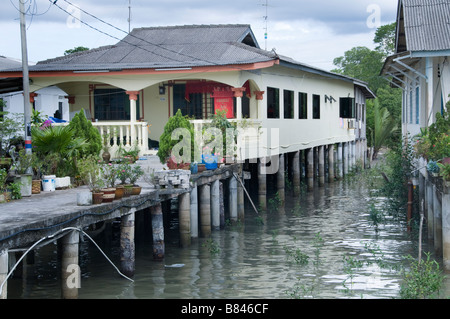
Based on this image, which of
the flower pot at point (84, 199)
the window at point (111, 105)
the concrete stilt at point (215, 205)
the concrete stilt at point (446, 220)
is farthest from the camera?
the window at point (111, 105)

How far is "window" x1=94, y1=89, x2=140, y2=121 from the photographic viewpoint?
2494cm

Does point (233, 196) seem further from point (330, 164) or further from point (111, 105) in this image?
point (330, 164)

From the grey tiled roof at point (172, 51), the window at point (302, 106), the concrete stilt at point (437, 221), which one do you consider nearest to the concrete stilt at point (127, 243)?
the concrete stilt at point (437, 221)

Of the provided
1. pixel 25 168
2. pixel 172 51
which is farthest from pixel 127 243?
pixel 172 51

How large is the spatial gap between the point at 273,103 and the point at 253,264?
9.85m

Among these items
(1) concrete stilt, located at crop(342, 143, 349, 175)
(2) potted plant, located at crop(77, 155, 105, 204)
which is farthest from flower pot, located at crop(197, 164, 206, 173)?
(1) concrete stilt, located at crop(342, 143, 349, 175)

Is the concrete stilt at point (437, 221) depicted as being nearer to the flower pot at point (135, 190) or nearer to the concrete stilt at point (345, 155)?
the flower pot at point (135, 190)

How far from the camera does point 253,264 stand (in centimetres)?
1552

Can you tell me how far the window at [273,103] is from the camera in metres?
23.9

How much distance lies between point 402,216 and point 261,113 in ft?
18.3

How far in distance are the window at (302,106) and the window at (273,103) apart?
3.15 meters

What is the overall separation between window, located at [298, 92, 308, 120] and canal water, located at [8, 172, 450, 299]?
257 inches
